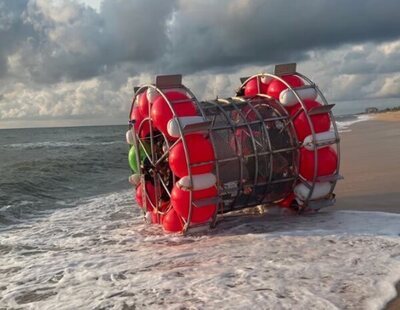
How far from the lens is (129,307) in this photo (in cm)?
459

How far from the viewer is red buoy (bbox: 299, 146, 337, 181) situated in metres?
7.92

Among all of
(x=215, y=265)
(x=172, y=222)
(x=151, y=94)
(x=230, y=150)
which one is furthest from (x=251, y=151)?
(x=215, y=265)

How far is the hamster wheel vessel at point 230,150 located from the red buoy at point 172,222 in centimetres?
2

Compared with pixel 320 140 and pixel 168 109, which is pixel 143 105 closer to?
pixel 168 109

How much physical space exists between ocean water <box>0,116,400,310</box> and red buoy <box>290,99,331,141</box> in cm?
145

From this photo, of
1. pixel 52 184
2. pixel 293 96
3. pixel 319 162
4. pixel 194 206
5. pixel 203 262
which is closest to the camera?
pixel 203 262

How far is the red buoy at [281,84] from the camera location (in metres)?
8.51

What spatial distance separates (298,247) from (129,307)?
256 centimetres

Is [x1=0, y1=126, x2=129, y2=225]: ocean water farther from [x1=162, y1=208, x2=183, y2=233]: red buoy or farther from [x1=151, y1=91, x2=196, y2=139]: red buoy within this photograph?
[x1=151, y1=91, x2=196, y2=139]: red buoy

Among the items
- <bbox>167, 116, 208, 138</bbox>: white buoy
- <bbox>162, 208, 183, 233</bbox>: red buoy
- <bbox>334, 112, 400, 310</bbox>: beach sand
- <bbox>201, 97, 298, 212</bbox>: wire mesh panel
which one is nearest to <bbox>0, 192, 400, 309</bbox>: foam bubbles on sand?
<bbox>162, 208, 183, 233</bbox>: red buoy

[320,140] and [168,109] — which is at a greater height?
[168,109]

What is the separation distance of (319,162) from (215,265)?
10.3 ft

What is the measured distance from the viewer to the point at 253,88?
9195 mm

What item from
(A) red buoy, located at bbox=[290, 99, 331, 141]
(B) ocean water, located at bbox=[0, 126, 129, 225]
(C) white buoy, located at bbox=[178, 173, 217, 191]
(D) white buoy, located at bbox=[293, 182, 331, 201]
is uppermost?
(A) red buoy, located at bbox=[290, 99, 331, 141]
